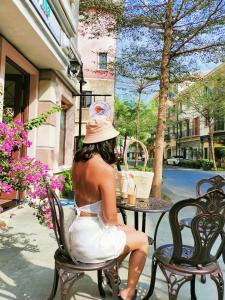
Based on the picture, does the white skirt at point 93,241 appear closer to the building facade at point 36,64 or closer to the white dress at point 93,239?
the white dress at point 93,239

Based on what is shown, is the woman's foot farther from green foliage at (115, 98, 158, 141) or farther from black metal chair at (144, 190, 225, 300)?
green foliage at (115, 98, 158, 141)

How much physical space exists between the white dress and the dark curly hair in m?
0.34

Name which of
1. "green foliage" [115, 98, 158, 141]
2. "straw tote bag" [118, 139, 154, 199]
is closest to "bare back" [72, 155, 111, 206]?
"straw tote bag" [118, 139, 154, 199]

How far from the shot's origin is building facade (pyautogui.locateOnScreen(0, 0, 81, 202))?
204 inches

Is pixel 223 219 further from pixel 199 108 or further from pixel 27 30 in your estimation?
pixel 199 108

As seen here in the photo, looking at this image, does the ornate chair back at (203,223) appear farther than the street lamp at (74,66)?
No

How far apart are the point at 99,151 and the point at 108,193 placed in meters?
0.34

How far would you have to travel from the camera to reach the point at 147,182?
338cm

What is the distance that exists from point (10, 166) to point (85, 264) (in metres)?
1.69

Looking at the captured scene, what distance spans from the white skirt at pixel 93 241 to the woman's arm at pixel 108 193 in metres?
0.10

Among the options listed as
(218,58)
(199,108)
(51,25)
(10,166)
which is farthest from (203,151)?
(10,166)

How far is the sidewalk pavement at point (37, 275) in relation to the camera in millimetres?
2914

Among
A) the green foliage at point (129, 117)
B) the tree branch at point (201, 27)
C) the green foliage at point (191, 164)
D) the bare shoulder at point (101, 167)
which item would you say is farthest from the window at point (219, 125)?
the bare shoulder at point (101, 167)

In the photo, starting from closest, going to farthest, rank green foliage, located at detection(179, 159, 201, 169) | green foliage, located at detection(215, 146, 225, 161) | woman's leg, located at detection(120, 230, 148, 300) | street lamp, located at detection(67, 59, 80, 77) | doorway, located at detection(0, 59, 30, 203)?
woman's leg, located at detection(120, 230, 148, 300) < doorway, located at detection(0, 59, 30, 203) < street lamp, located at detection(67, 59, 80, 77) < green foliage, located at detection(215, 146, 225, 161) < green foliage, located at detection(179, 159, 201, 169)
